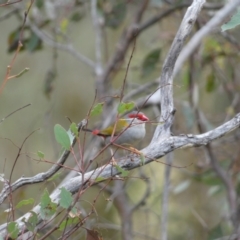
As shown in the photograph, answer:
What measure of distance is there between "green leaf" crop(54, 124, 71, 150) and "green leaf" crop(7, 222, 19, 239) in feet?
0.64

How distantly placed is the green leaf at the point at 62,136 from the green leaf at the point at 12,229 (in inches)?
7.7

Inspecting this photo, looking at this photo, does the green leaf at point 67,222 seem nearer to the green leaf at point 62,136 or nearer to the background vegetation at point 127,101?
the background vegetation at point 127,101

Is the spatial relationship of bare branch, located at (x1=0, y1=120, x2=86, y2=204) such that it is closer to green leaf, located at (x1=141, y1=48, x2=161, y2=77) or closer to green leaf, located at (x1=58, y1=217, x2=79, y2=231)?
green leaf, located at (x1=58, y1=217, x2=79, y2=231)

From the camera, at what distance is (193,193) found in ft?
15.1

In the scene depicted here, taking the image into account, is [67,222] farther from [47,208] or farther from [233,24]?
[233,24]

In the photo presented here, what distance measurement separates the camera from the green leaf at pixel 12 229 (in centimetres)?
119

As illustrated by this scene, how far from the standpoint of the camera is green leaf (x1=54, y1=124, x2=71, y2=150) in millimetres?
1200

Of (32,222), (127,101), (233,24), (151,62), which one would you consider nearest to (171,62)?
(233,24)

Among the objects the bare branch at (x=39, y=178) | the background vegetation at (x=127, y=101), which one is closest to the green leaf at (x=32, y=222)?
the background vegetation at (x=127, y=101)

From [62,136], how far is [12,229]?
0.73 ft

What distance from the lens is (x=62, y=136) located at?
121 cm

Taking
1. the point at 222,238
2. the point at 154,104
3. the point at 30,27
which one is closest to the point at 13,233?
the point at 154,104

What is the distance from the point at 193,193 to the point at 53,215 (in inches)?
136

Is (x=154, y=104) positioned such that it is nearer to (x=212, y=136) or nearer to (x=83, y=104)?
(x=212, y=136)
